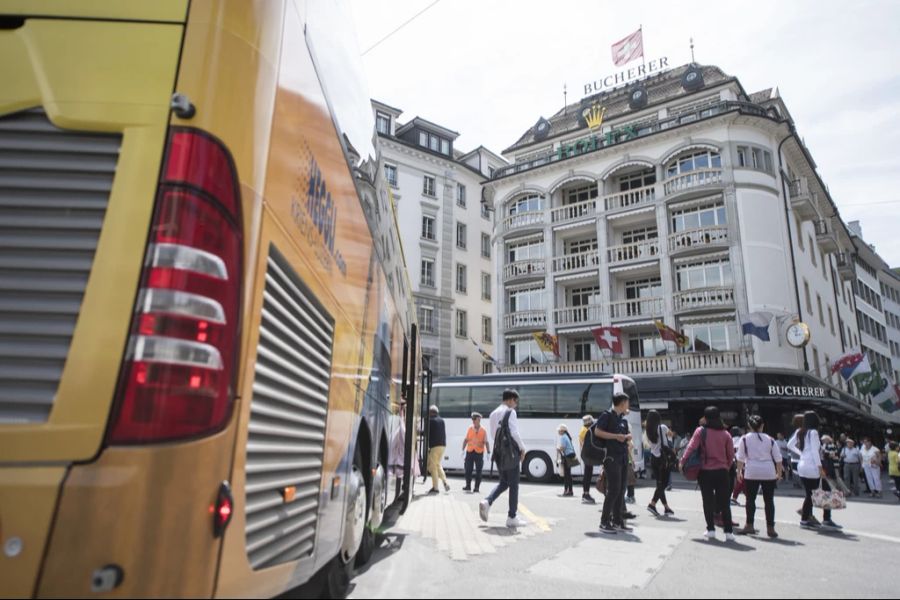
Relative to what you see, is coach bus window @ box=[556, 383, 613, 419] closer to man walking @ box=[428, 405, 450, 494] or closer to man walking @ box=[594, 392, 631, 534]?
man walking @ box=[428, 405, 450, 494]

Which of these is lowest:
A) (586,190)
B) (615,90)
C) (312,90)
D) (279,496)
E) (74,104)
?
(279,496)

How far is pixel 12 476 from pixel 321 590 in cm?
288

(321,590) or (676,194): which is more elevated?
(676,194)

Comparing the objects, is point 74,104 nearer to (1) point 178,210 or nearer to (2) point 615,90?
(1) point 178,210

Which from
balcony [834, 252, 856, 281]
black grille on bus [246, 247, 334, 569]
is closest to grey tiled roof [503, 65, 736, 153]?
balcony [834, 252, 856, 281]

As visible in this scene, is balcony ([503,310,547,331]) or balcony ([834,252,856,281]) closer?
balcony ([503,310,547,331])

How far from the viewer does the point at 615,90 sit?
37.2 metres

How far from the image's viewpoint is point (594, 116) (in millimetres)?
35219

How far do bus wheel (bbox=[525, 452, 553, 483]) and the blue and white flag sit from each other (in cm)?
1229

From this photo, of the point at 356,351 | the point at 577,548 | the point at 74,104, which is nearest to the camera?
the point at 74,104

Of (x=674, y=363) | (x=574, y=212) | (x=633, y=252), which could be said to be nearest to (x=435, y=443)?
(x=674, y=363)

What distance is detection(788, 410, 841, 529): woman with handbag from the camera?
28.0 ft

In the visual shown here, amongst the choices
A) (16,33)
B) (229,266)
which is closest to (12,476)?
(229,266)

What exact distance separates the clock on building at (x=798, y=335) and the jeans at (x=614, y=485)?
881 inches
